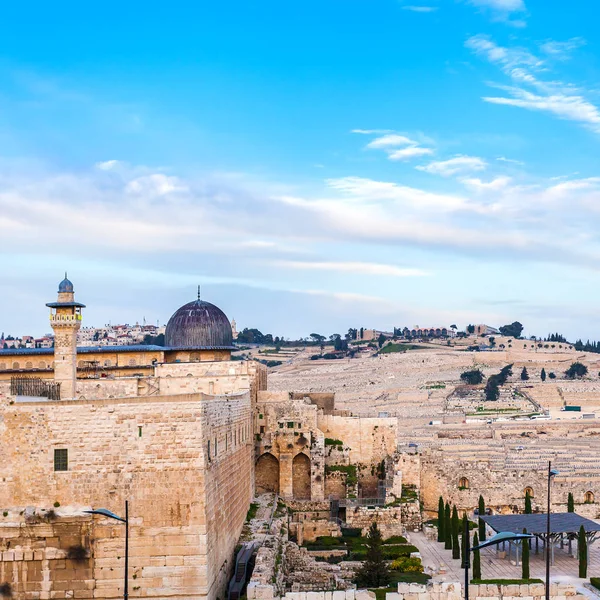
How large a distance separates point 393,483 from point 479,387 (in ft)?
271

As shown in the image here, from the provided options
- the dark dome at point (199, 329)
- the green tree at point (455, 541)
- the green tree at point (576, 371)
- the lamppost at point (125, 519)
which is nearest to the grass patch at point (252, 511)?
the green tree at point (455, 541)

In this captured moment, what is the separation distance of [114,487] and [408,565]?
1212 centimetres

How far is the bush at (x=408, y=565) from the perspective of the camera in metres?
29.2

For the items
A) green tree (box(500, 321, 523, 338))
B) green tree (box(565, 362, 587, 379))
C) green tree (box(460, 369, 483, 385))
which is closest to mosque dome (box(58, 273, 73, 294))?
green tree (box(460, 369, 483, 385))

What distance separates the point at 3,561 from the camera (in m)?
20.3

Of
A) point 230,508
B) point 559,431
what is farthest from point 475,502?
point 559,431

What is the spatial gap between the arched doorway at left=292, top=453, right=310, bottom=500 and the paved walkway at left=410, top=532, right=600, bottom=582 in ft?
16.6

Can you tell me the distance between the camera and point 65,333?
29.4 metres

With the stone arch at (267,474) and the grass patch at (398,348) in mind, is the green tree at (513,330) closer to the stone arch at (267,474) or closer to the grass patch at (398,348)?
the grass patch at (398,348)

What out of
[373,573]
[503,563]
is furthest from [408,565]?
[503,563]

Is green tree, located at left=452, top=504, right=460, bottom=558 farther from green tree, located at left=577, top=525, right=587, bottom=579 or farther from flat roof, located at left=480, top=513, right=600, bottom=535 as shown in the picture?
green tree, located at left=577, top=525, right=587, bottom=579

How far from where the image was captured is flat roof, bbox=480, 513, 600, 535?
31.7 metres

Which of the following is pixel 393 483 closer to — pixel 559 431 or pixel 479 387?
pixel 559 431

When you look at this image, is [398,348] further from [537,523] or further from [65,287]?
[65,287]
